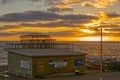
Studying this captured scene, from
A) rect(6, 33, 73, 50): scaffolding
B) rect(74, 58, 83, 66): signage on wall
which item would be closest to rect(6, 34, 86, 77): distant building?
rect(74, 58, 83, 66): signage on wall

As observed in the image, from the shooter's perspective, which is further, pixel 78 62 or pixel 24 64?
pixel 78 62

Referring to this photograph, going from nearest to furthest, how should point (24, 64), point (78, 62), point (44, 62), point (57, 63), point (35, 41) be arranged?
point (44, 62) → point (57, 63) → point (24, 64) → point (78, 62) → point (35, 41)

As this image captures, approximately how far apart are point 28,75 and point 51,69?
286 centimetres

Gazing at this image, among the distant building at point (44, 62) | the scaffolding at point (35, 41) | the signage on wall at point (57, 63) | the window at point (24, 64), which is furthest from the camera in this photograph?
the scaffolding at point (35, 41)

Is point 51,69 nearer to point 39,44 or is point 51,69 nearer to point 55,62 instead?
point 55,62

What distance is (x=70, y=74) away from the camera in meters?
44.8

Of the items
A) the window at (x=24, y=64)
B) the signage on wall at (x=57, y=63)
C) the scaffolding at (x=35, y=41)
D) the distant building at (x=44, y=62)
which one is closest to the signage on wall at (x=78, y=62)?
the distant building at (x=44, y=62)

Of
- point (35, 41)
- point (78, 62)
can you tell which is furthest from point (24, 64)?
point (35, 41)

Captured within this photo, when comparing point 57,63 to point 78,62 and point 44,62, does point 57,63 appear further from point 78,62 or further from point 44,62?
point 78,62

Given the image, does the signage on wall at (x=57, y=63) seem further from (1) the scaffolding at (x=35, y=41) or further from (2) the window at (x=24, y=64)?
(1) the scaffolding at (x=35, y=41)

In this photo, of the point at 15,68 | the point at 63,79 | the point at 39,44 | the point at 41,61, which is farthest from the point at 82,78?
the point at 39,44

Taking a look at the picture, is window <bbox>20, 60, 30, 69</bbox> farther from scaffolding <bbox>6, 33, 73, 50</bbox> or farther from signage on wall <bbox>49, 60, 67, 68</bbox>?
scaffolding <bbox>6, 33, 73, 50</bbox>

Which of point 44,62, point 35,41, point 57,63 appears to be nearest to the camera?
point 44,62

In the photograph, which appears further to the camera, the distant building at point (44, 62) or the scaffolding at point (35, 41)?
the scaffolding at point (35, 41)
